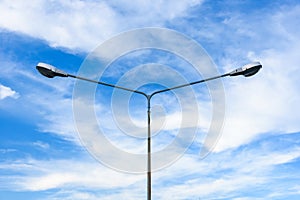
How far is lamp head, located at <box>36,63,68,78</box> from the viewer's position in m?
18.1

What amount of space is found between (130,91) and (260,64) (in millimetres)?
5515

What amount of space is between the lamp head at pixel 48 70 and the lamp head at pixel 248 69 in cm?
708

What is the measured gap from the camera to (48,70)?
18250 mm

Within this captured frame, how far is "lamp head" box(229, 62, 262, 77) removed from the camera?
18.4 meters

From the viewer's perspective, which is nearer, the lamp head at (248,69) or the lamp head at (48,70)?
the lamp head at (48,70)

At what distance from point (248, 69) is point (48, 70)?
7.92 m

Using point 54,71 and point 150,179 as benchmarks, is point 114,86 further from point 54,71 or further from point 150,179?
point 150,179

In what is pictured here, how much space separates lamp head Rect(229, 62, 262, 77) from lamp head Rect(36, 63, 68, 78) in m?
7.08

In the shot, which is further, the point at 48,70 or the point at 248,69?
the point at 248,69

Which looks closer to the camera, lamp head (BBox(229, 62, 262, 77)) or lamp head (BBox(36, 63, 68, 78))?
lamp head (BBox(36, 63, 68, 78))

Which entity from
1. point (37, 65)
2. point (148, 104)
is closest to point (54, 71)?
point (37, 65)

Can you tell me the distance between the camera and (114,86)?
19812 millimetres

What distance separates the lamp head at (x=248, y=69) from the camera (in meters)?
18.4

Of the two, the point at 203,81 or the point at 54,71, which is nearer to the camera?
the point at 54,71
